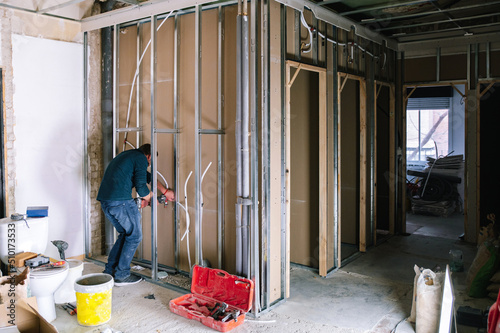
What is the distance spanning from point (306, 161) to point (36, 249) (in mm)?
3031

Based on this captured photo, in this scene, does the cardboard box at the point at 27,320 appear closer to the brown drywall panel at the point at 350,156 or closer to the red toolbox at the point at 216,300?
the red toolbox at the point at 216,300

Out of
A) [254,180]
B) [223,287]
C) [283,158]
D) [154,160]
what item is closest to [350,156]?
[283,158]

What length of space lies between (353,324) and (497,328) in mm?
1218

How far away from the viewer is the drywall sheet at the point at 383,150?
701cm

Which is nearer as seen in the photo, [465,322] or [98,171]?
[465,322]

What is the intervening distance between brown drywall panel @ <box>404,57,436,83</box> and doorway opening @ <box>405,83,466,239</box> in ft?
0.74

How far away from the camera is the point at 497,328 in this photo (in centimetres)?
293

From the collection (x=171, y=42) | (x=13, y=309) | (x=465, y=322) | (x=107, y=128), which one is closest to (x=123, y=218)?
(x=107, y=128)

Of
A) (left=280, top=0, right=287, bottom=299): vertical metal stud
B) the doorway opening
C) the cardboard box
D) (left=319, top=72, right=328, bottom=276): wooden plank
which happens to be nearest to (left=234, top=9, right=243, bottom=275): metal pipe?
(left=280, top=0, right=287, bottom=299): vertical metal stud

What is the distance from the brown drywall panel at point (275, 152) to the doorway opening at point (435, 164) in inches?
134

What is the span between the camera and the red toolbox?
12.5 feet

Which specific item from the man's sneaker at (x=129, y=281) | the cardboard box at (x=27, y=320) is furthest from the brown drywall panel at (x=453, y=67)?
the cardboard box at (x=27, y=320)

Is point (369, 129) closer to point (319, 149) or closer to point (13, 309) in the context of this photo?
point (319, 149)

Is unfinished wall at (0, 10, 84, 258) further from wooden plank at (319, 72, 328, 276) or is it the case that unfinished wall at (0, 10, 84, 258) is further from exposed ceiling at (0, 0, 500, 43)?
wooden plank at (319, 72, 328, 276)
